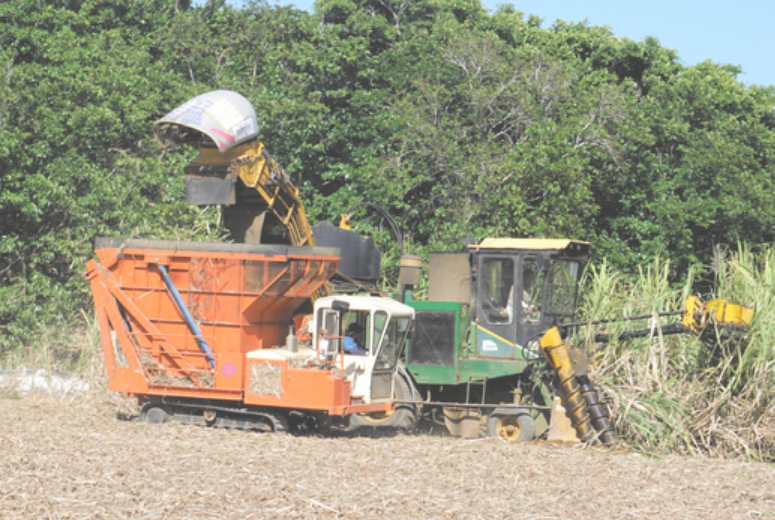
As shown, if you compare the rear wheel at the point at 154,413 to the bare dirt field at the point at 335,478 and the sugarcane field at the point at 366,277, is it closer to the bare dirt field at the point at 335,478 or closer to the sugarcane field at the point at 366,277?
the sugarcane field at the point at 366,277

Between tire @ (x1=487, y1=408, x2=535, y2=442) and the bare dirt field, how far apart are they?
786mm

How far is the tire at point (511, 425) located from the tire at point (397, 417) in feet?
3.78

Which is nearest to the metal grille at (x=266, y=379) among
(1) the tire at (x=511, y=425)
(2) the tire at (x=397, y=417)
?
(2) the tire at (x=397, y=417)

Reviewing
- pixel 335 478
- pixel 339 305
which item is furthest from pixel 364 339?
pixel 335 478

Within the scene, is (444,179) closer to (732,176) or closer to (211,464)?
(732,176)

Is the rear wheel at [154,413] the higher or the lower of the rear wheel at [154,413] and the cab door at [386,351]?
the lower

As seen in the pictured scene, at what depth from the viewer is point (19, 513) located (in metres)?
6.50

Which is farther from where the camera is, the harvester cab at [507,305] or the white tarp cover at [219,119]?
the harvester cab at [507,305]

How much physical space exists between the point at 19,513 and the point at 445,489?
3650 mm

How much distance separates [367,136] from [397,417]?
36.3 ft

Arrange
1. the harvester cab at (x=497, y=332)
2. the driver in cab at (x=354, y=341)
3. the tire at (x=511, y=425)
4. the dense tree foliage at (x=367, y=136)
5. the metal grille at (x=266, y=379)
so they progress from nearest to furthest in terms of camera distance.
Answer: the metal grille at (x=266, y=379), the driver in cab at (x=354, y=341), the tire at (x=511, y=425), the harvester cab at (x=497, y=332), the dense tree foliage at (x=367, y=136)

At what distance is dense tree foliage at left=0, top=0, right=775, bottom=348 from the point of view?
17828mm

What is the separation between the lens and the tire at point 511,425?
1161 cm

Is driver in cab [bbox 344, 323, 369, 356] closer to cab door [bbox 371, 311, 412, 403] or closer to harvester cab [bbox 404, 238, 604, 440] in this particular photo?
cab door [bbox 371, 311, 412, 403]
